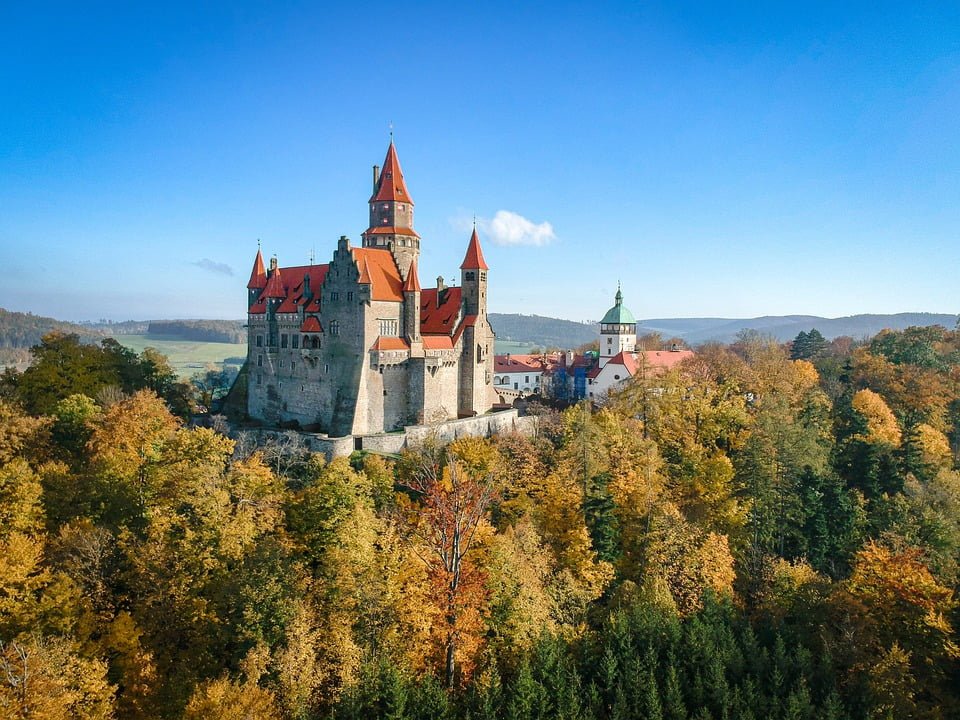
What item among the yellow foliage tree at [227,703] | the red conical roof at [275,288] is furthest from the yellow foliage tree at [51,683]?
the red conical roof at [275,288]

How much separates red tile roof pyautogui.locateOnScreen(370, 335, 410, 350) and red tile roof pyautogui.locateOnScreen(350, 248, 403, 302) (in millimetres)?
3024

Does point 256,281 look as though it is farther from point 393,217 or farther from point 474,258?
point 474,258

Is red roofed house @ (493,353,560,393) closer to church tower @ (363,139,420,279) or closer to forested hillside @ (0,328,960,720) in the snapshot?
church tower @ (363,139,420,279)

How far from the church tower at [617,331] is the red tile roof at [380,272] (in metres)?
36.7

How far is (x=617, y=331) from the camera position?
8000 centimetres

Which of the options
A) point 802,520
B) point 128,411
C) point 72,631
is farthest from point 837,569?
point 128,411

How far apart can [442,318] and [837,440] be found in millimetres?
34159

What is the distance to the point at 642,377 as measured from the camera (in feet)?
171

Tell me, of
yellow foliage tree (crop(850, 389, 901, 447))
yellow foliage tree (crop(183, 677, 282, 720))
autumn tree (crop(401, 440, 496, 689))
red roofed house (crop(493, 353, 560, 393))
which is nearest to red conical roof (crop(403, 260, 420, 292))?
autumn tree (crop(401, 440, 496, 689))

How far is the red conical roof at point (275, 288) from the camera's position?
53.6 m

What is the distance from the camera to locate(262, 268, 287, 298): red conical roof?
53.6m

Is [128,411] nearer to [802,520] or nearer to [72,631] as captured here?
[72,631]

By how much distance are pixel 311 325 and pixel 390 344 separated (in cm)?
691

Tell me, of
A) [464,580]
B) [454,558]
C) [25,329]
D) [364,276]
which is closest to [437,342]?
[364,276]
